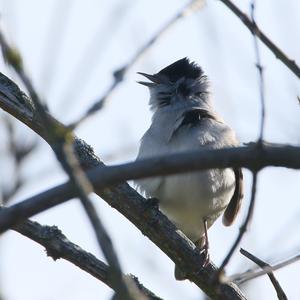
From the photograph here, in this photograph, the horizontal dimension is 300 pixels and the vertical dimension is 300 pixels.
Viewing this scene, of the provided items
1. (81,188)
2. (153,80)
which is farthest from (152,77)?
(81,188)

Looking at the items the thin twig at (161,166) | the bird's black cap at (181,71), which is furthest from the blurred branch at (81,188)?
the bird's black cap at (181,71)

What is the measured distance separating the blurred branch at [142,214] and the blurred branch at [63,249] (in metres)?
0.60

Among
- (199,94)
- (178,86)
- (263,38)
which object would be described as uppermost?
(178,86)

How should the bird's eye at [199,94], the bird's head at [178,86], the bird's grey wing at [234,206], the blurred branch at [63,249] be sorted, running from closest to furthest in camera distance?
the blurred branch at [63,249], the bird's grey wing at [234,206], the bird's head at [178,86], the bird's eye at [199,94]

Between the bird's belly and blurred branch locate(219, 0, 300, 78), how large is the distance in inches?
144

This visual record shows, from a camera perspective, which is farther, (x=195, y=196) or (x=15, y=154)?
(x=195, y=196)

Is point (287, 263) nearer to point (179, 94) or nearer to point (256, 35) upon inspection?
point (256, 35)

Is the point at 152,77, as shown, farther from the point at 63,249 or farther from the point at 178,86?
the point at 63,249

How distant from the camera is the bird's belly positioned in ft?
23.7

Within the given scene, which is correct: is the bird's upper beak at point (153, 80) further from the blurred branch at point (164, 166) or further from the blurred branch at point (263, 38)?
the blurred branch at point (164, 166)

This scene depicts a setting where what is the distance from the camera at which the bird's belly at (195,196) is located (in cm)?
722

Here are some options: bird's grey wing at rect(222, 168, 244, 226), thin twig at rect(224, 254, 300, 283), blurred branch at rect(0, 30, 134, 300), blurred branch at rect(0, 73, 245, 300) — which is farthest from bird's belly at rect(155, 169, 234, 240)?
blurred branch at rect(0, 30, 134, 300)

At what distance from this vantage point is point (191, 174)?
23.7 ft

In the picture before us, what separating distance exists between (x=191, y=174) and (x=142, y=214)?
6.24 ft
